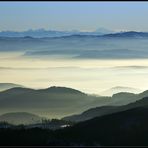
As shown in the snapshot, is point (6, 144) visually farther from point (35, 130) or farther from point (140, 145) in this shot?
point (140, 145)

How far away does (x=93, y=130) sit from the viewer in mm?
161625

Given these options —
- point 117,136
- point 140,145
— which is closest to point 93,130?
point 117,136

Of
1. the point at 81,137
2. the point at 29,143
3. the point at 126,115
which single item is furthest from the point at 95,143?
the point at 126,115

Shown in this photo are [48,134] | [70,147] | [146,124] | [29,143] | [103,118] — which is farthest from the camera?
[103,118]

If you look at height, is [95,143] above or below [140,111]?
below

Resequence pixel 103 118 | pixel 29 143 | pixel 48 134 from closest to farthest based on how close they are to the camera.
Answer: pixel 29 143 < pixel 48 134 < pixel 103 118

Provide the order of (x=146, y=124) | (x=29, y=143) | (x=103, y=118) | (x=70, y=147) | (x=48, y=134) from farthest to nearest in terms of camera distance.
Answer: (x=103, y=118) < (x=146, y=124) < (x=48, y=134) < (x=29, y=143) < (x=70, y=147)

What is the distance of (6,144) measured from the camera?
14475cm

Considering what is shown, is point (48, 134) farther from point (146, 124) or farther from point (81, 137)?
point (146, 124)

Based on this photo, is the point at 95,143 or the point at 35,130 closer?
the point at 95,143

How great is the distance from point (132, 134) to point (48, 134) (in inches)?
908

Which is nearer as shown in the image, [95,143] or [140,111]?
[95,143]

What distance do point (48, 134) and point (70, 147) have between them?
20684 millimetres

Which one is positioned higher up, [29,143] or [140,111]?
[140,111]
